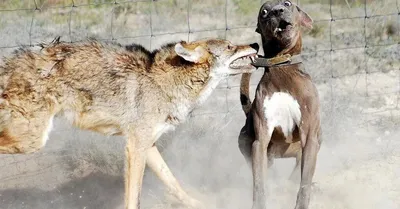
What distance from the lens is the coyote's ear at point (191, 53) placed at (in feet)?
21.5

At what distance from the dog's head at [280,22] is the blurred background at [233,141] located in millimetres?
1538

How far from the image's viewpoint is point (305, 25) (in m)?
6.53

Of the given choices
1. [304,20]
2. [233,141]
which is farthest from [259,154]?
[233,141]

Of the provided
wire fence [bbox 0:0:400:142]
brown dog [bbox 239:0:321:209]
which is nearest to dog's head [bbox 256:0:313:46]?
brown dog [bbox 239:0:321:209]

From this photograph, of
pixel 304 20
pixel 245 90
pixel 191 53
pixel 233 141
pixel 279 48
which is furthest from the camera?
pixel 233 141

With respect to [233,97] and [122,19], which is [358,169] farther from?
[122,19]

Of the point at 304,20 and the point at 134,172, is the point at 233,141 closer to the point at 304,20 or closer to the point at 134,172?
the point at 134,172

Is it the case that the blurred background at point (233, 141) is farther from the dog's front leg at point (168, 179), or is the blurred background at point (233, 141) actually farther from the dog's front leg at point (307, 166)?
the dog's front leg at point (307, 166)

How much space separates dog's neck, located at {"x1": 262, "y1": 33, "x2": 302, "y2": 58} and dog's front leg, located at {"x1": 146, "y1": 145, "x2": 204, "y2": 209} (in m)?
1.47

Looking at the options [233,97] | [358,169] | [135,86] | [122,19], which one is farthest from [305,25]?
[122,19]

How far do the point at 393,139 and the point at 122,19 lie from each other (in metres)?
5.46

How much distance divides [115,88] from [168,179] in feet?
3.53

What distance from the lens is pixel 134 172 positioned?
6.50m

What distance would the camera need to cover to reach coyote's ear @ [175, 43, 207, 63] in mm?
6547
